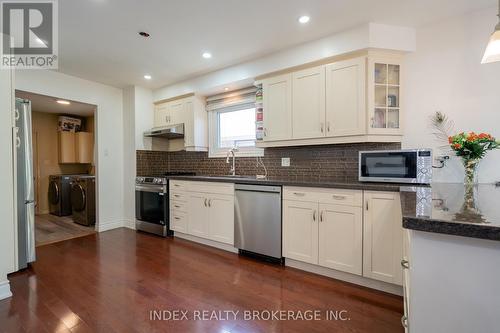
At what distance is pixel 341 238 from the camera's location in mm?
2250

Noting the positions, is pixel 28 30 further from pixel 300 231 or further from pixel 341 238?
pixel 341 238

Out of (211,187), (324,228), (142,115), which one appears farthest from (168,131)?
(324,228)

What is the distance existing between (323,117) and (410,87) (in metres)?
0.88

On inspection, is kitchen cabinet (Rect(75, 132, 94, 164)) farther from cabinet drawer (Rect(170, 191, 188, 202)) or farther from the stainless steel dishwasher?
the stainless steel dishwasher

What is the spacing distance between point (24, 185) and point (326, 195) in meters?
3.09

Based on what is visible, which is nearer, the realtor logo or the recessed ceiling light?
the realtor logo

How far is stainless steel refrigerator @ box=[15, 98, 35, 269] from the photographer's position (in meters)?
2.47

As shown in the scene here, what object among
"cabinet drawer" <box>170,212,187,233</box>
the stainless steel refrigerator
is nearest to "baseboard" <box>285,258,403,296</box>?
Answer: "cabinet drawer" <box>170,212,187,233</box>

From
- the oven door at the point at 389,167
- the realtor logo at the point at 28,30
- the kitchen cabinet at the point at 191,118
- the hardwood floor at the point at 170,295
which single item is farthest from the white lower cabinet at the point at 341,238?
the realtor logo at the point at 28,30

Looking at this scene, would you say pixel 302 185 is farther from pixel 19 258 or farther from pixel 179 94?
pixel 19 258

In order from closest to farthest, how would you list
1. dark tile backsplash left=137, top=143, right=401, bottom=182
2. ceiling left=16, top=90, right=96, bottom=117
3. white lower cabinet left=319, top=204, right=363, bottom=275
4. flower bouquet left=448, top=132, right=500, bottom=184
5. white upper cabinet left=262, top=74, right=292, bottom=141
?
flower bouquet left=448, top=132, right=500, bottom=184
white lower cabinet left=319, top=204, right=363, bottom=275
dark tile backsplash left=137, top=143, right=401, bottom=182
white upper cabinet left=262, top=74, right=292, bottom=141
ceiling left=16, top=90, right=96, bottom=117

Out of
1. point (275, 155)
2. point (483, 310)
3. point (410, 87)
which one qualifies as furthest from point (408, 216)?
point (275, 155)

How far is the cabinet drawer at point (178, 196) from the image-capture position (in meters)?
3.50

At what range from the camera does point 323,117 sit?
2633 millimetres
